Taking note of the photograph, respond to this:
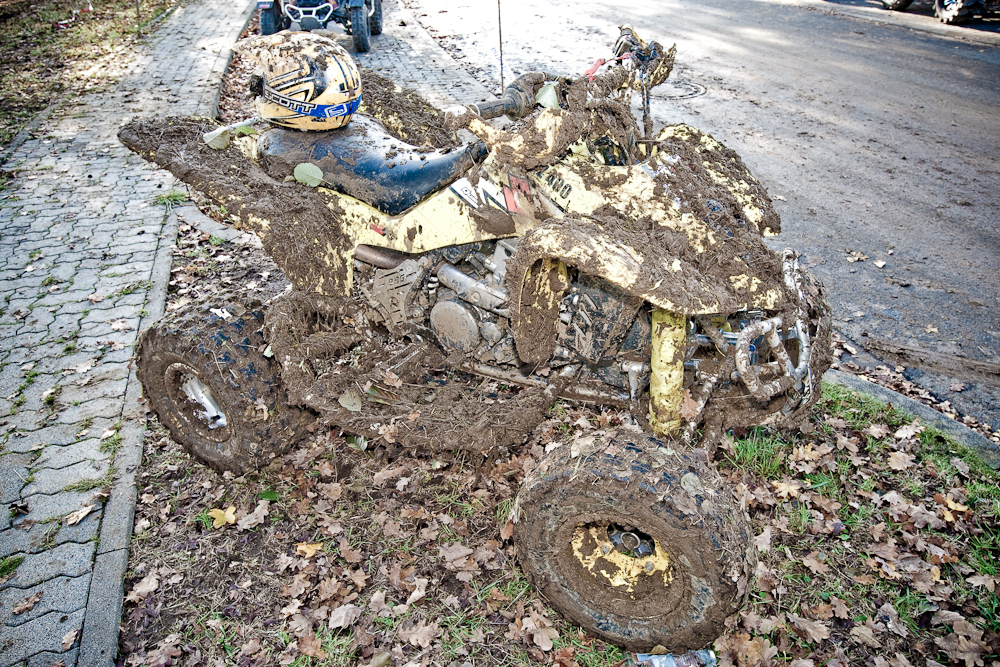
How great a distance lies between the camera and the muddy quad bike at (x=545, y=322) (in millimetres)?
2678

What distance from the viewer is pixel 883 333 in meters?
5.16

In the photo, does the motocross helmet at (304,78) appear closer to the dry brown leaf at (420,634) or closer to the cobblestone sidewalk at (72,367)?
the cobblestone sidewalk at (72,367)

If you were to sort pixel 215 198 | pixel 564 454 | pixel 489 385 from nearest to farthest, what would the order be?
pixel 564 454, pixel 215 198, pixel 489 385

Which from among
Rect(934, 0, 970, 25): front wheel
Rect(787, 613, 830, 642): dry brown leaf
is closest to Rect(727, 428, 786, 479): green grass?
Rect(787, 613, 830, 642): dry brown leaf

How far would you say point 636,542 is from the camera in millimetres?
2904

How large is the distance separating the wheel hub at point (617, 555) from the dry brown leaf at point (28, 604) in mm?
2792

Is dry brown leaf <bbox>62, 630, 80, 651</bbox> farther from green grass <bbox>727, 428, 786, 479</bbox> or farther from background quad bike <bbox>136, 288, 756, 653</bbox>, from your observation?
green grass <bbox>727, 428, 786, 479</bbox>

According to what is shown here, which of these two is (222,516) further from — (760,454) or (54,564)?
(760,454)

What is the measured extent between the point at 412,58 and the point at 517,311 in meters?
11.3

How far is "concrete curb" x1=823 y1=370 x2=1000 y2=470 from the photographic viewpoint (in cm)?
397

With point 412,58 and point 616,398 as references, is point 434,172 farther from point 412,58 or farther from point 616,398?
point 412,58

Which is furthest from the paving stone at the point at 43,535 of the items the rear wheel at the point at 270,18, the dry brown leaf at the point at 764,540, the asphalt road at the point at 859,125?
the rear wheel at the point at 270,18

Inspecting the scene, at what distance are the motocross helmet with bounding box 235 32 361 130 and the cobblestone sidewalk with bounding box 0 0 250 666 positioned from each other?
2408 millimetres

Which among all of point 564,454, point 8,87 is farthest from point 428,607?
point 8,87
